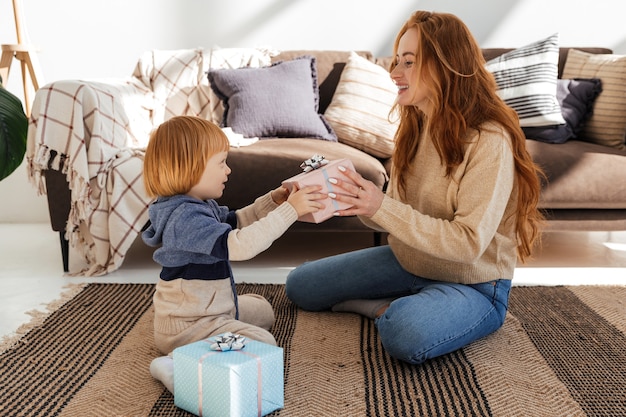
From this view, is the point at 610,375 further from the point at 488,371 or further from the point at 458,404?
the point at 458,404

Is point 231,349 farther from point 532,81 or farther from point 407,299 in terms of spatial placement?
point 532,81

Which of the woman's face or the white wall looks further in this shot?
the white wall

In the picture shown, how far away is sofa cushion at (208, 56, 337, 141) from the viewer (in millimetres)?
2771

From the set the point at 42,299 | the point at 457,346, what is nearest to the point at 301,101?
→ the point at 42,299

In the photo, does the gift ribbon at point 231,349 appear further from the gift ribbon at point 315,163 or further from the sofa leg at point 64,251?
the sofa leg at point 64,251

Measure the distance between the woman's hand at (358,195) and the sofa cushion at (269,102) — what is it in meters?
1.25

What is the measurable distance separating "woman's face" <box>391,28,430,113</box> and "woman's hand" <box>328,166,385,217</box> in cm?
25

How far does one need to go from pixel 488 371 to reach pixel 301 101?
159 centimetres

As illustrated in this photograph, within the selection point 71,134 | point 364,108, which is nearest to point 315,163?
point 71,134

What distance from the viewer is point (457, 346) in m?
1.61

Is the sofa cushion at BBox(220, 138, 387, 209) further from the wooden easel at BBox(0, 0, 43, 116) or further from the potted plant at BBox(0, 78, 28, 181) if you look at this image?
the wooden easel at BBox(0, 0, 43, 116)

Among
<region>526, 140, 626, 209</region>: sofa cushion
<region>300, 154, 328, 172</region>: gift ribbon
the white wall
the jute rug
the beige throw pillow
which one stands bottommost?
the jute rug

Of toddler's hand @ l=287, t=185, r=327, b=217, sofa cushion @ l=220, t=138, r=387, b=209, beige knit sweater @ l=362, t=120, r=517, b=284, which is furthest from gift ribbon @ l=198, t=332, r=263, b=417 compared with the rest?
sofa cushion @ l=220, t=138, r=387, b=209

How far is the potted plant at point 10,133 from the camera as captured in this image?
2561 mm
